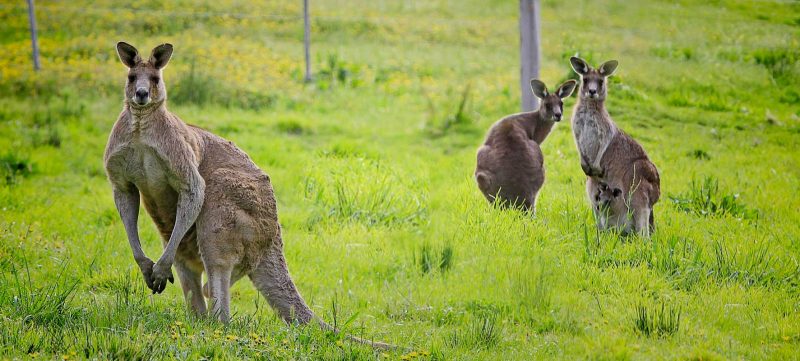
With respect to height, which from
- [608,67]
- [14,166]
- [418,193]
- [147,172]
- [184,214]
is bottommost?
[14,166]

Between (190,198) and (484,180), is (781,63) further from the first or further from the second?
(190,198)

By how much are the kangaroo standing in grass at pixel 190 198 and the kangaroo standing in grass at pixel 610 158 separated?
2.95 meters

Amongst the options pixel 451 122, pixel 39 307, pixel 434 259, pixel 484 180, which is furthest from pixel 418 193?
pixel 39 307

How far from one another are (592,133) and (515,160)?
0.78m

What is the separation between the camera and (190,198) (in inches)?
223

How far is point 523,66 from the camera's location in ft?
35.7

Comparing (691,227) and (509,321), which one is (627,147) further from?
(509,321)

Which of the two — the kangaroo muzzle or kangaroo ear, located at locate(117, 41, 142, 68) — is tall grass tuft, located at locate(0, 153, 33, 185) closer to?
kangaroo ear, located at locate(117, 41, 142, 68)

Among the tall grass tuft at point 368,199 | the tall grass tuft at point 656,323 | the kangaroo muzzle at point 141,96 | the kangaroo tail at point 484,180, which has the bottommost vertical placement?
the tall grass tuft at point 368,199

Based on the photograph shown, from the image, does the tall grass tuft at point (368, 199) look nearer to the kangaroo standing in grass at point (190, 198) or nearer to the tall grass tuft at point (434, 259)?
the tall grass tuft at point (434, 259)

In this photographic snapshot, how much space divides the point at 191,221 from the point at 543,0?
18153 millimetres

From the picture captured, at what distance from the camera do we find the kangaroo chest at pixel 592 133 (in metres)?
8.02

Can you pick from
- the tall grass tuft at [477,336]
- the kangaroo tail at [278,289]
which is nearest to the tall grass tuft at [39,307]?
the kangaroo tail at [278,289]

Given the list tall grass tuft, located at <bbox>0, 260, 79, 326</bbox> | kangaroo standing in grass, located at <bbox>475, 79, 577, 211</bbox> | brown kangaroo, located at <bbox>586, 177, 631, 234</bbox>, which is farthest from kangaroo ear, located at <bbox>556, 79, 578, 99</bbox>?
tall grass tuft, located at <bbox>0, 260, 79, 326</bbox>
